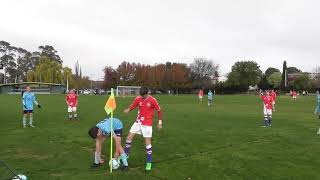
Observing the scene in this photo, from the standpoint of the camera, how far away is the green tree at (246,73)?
160062 millimetres

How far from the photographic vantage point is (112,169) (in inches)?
467

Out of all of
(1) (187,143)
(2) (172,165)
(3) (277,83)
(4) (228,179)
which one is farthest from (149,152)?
(3) (277,83)

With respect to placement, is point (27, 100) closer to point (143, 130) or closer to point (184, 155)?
point (184, 155)

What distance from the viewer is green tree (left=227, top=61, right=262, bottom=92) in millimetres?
160062

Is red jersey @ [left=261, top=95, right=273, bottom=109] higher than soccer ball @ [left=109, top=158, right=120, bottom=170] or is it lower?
higher

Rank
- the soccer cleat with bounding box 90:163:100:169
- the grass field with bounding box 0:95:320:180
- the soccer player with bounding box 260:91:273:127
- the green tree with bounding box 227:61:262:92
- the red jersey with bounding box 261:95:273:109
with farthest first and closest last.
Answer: the green tree with bounding box 227:61:262:92
the red jersey with bounding box 261:95:273:109
the soccer player with bounding box 260:91:273:127
the soccer cleat with bounding box 90:163:100:169
the grass field with bounding box 0:95:320:180

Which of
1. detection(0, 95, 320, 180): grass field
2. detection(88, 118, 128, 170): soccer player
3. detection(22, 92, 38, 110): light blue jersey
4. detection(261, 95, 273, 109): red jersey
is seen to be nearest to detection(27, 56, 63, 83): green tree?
detection(22, 92, 38, 110): light blue jersey

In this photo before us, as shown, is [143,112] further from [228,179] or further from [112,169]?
[228,179]

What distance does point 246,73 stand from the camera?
164 meters

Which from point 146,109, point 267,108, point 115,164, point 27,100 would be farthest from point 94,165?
point 267,108

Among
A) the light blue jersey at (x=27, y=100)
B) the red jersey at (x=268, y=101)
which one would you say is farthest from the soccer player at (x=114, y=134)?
the red jersey at (x=268, y=101)

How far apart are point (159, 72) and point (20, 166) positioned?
13306 cm

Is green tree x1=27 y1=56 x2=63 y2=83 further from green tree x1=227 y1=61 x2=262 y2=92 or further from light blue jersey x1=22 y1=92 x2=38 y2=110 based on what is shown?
light blue jersey x1=22 y1=92 x2=38 y2=110

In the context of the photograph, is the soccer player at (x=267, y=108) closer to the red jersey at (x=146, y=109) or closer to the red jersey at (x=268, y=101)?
the red jersey at (x=268, y=101)
